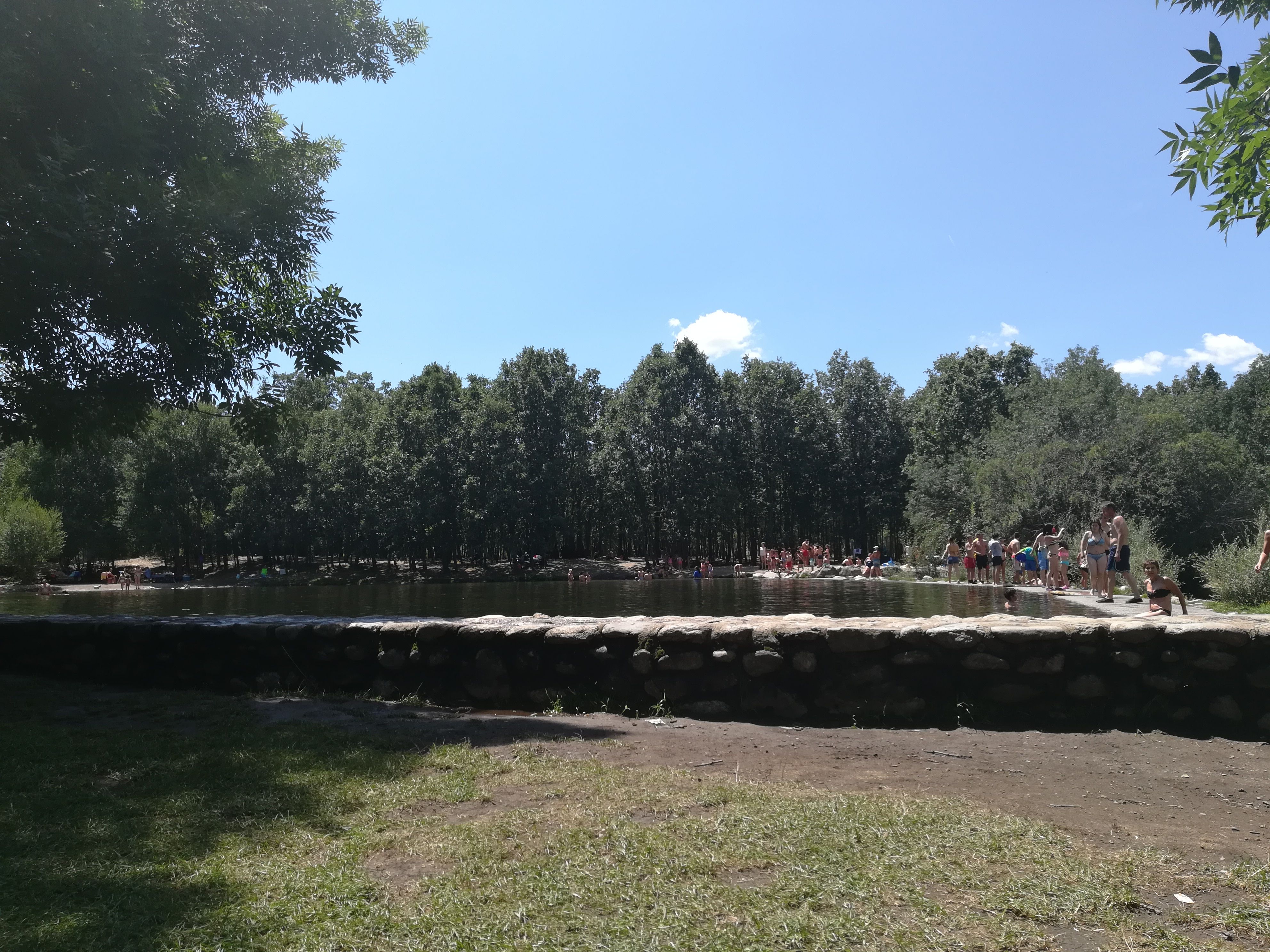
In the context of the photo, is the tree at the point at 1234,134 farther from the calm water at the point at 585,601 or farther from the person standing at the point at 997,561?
the person standing at the point at 997,561

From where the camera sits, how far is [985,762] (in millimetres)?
4930

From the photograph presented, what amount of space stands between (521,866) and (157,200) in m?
8.26

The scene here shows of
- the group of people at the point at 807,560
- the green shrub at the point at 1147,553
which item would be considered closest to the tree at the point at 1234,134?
the green shrub at the point at 1147,553

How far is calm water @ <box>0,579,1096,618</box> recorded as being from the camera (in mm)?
17781

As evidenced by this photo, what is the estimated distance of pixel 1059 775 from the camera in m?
4.62

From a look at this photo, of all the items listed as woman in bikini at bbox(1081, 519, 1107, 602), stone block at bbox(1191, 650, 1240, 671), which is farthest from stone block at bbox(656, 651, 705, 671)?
woman in bikini at bbox(1081, 519, 1107, 602)

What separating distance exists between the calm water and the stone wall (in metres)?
4.50

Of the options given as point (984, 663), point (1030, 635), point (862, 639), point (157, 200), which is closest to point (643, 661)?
point (862, 639)

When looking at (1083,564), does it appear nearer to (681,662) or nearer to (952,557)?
(952,557)

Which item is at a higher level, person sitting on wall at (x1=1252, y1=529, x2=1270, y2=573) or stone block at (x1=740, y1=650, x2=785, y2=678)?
person sitting on wall at (x1=1252, y1=529, x2=1270, y2=573)

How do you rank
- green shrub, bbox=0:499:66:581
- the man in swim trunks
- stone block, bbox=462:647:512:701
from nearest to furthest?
1. stone block, bbox=462:647:512:701
2. the man in swim trunks
3. green shrub, bbox=0:499:66:581

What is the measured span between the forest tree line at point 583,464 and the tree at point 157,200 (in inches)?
1398

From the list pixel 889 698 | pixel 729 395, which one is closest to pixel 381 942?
pixel 889 698

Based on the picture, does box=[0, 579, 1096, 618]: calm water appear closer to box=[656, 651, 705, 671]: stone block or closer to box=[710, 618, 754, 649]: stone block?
box=[656, 651, 705, 671]: stone block
